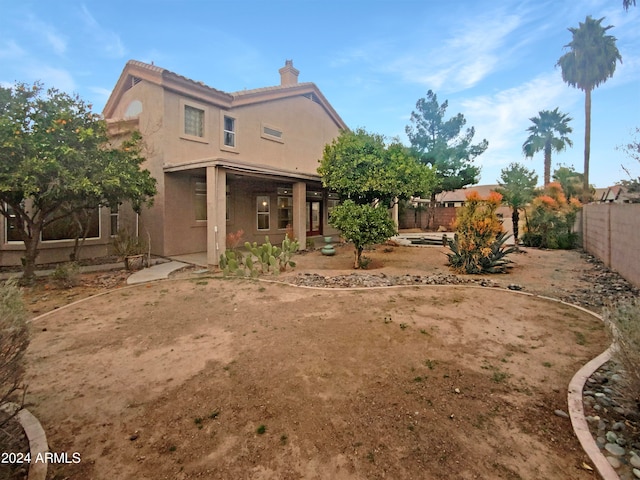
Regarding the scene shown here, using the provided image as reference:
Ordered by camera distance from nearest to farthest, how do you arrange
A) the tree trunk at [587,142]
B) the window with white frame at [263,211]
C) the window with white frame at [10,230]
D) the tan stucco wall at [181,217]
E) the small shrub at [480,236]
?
1. the small shrub at [480,236]
2. the window with white frame at [10,230]
3. the tan stucco wall at [181,217]
4. the window with white frame at [263,211]
5. the tree trunk at [587,142]

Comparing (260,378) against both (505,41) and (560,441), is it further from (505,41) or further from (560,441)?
(505,41)

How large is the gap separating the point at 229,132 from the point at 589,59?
29062mm

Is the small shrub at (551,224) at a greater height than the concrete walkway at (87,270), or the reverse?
the small shrub at (551,224)

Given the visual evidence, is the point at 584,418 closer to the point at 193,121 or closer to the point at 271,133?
the point at 193,121

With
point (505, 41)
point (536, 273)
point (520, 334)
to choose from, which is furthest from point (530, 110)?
point (520, 334)

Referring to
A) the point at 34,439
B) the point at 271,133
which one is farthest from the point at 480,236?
the point at 271,133

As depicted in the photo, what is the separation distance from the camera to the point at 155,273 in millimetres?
8984

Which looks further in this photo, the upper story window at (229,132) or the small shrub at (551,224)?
the small shrub at (551,224)

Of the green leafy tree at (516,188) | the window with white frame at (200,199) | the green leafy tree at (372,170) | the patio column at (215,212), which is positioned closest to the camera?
the patio column at (215,212)

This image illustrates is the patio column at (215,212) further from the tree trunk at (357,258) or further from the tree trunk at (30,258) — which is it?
the tree trunk at (357,258)

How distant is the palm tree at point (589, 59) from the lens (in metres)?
23.9

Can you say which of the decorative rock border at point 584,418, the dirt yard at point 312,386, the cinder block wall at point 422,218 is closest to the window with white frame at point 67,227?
the dirt yard at point 312,386

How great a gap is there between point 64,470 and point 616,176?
14415 millimetres

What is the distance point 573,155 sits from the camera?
30.0 meters
